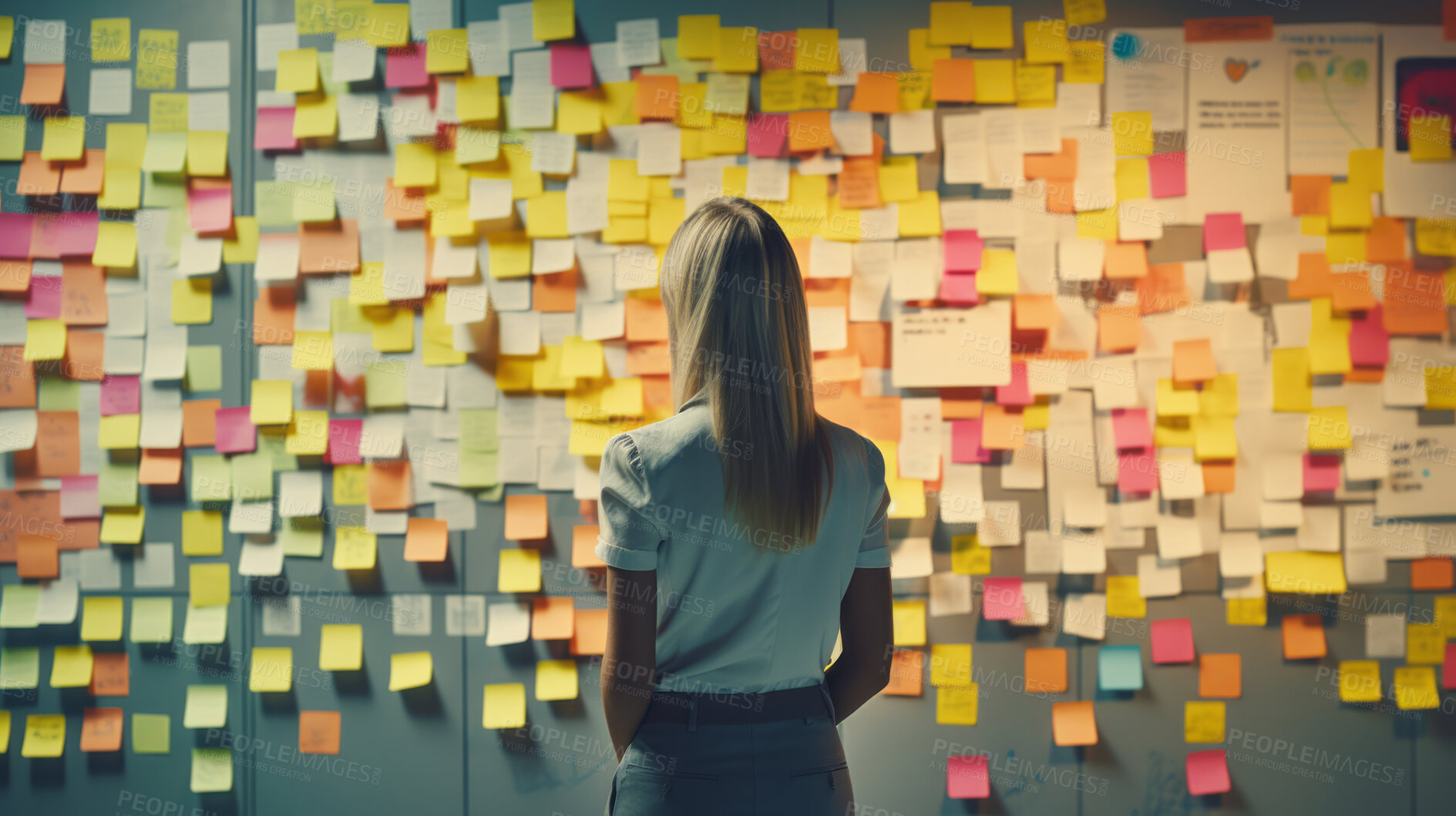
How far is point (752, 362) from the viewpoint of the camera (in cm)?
89

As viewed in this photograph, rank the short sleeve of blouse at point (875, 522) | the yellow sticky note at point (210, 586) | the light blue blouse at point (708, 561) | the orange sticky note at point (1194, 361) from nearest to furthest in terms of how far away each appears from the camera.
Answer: the light blue blouse at point (708, 561), the short sleeve of blouse at point (875, 522), the orange sticky note at point (1194, 361), the yellow sticky note at point (210, 586)

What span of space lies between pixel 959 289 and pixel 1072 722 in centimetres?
96

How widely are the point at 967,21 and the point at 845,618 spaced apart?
132 cm

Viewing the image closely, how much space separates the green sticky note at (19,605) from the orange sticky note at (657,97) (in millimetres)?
1766

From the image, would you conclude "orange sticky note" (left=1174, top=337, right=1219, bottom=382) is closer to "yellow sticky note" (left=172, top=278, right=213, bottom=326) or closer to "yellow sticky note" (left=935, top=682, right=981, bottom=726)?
"yellow sticky note" (left=935, top=682, right=981, bottom=726)

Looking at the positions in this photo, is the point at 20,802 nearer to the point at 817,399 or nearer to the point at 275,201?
the point at 275,201

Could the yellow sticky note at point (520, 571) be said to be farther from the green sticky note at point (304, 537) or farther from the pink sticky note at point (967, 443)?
the pink sticky note at point (967, 443)

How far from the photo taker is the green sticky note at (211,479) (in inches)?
68.2

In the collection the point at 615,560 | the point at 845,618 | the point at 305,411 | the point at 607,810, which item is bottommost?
the point at 607,810

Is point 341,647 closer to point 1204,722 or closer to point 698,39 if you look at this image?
point 698,39

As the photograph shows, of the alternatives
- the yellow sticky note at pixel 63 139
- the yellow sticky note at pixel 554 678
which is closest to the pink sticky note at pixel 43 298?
the yellow sticky note at pixel 63 139

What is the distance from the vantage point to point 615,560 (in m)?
0.88

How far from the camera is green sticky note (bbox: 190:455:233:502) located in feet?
5.68

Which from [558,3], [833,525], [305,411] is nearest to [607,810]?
[833,525]
